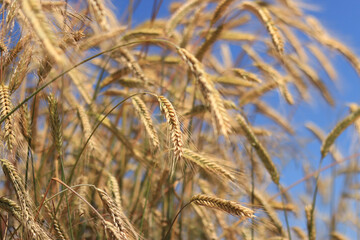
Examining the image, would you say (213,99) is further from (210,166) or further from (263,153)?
(263,153)

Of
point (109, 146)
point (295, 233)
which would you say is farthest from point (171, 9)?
point (295, 233)

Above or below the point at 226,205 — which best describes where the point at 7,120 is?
above

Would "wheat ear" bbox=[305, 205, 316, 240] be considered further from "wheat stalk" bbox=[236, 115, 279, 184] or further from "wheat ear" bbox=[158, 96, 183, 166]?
"wheat ear" bbox=[158, 96, 183, 166]

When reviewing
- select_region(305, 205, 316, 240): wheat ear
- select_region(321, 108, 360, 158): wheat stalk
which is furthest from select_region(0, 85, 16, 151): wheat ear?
select_region(321, 108, 360, 158): wheat stalk

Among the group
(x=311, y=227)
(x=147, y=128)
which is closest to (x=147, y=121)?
(x=147, y=128)

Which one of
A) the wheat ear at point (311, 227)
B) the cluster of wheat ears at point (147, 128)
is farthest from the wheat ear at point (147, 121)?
the wheat ear at point (311, 227)

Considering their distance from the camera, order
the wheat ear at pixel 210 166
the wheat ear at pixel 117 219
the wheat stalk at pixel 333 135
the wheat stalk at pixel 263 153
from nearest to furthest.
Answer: the wheat ear at pixel 117 219, the wheat ear at pixel 210 166, the wheat stalk at pixel 263 153, the wheat stalk at pixel 333 135

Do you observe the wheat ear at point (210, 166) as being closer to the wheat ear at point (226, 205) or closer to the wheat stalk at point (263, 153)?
the wheat ear at point (226, 205)

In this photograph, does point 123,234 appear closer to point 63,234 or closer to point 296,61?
point 63,234

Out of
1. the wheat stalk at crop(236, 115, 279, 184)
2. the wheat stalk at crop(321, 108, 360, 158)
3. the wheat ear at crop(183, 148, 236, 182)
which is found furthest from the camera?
the wheat stalk at crop(321, 108, 360, 158)
